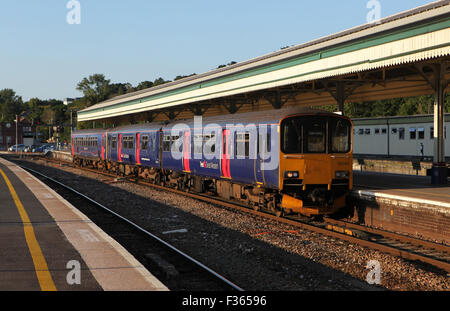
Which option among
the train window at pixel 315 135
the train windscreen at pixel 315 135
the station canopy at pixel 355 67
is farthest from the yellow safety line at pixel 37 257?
the station canopy at pixel 355 67

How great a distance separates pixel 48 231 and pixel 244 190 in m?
7.31

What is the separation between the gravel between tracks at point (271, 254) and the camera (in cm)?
848

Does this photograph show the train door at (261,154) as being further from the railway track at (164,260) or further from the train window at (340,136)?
the railway track at (164,260)

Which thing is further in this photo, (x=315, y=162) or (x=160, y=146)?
(x=160, y=146)

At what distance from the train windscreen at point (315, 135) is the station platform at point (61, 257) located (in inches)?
237

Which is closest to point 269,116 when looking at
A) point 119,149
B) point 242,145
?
point 242,145

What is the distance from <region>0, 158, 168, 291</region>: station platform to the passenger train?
553 centimetres

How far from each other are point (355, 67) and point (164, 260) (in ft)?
37.0

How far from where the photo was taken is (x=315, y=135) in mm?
14289

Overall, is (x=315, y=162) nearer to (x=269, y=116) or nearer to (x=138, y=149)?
(x=269, y=116)

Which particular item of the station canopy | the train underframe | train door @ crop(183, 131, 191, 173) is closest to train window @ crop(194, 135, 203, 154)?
train door @ crop(183, 131, 191, 173)

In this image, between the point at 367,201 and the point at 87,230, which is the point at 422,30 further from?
the point at 87,230

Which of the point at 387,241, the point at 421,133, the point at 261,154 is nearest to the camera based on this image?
the point at 387,241

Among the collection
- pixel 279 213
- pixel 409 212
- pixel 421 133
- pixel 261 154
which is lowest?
pixel 279 213
